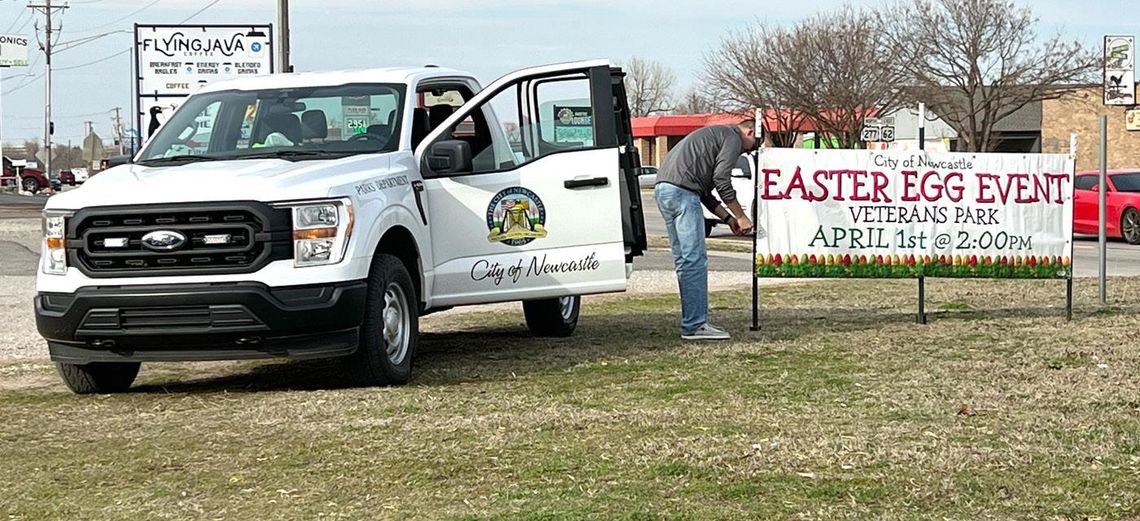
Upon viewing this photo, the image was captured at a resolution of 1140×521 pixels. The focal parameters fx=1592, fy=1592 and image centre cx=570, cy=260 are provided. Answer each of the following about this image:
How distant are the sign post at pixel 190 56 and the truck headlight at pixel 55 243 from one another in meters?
23.4

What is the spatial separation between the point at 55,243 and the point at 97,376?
841 millimetres

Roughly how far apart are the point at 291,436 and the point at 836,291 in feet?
29.4

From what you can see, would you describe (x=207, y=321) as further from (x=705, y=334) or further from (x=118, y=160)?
(x=705, y=334)

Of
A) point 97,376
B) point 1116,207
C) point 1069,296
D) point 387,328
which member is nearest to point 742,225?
point 1069,296

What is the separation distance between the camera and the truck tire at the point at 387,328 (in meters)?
8.55

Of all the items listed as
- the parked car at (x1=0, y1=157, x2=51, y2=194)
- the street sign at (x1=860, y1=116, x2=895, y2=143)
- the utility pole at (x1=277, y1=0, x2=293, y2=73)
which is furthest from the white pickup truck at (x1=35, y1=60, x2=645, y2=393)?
the parked car at (x1=0, y1=157, x2=51, y2=194)

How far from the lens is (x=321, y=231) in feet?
27.1

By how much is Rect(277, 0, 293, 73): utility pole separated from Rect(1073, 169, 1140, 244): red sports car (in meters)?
13.3

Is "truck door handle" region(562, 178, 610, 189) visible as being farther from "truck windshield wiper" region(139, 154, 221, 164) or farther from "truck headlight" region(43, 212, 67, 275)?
"truck headlight" region(43, 212, 67, 275)

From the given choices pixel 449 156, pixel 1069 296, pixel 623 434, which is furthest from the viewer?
pixel 1069 296

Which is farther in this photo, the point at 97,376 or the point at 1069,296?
the point at 1069,296

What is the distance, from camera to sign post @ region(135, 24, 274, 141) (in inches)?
1244

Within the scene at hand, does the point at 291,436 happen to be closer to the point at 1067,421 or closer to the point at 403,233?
the point at 403,233

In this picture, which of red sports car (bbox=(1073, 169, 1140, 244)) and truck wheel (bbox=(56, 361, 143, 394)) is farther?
red sports car (bbox=(1073, 169, 1140, 244))
